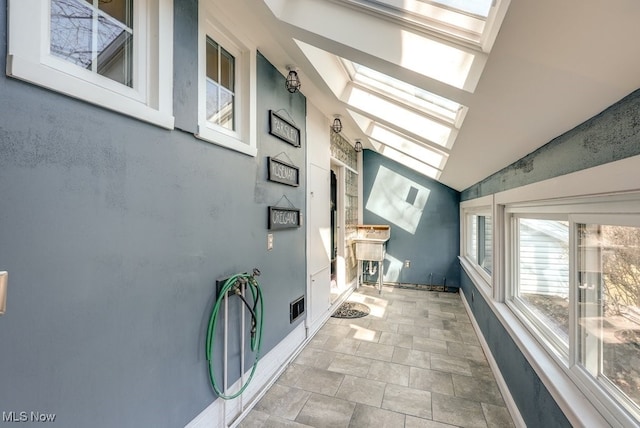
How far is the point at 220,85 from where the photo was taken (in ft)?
6.57

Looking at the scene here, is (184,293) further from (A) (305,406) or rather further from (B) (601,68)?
(B) (601,68)

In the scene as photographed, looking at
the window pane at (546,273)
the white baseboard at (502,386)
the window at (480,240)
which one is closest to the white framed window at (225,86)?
the window pane at (546,273)

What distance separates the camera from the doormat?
3910mm

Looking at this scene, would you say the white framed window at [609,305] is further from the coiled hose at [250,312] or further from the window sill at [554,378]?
the coiled hose at [250,312]

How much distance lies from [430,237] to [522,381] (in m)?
3.62

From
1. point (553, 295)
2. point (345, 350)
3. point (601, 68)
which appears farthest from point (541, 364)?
point (345, 350)

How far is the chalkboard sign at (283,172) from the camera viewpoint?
240 cm

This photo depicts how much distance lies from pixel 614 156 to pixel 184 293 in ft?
6.43

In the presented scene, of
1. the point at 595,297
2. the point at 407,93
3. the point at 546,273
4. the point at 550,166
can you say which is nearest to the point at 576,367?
the point at 595,297

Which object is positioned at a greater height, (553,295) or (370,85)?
(370,85)

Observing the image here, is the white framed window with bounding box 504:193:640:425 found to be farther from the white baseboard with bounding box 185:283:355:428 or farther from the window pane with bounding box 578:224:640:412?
the white baseboard with bounding box 185:283:355:428

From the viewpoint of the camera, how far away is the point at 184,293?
1585 mm

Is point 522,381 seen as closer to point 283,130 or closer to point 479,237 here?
point 479,237

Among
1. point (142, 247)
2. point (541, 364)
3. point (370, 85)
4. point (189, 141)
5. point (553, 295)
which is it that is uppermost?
point (370, 85)
